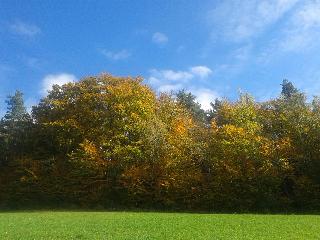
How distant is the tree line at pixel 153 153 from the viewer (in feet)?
168

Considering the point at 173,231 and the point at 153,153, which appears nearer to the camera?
the point at 173,231

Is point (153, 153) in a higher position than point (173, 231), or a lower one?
higher

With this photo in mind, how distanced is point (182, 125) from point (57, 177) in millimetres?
18604

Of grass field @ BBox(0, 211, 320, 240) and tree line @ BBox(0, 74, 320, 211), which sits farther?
tree line @ BBox(0, 74, 320, 211)

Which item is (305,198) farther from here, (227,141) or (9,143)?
(9,143)

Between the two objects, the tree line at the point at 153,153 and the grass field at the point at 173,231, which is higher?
the tree line at the point at 153,153

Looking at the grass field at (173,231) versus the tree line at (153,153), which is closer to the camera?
the grass field at (173,231)

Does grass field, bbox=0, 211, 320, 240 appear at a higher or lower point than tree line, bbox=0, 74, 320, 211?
lower

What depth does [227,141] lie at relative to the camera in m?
53.4

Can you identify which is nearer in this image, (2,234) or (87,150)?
(2,234)

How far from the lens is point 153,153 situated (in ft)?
184

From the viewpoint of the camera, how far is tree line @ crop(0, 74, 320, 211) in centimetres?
5125

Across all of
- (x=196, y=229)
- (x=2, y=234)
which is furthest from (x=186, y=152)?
(x=2, y=234)

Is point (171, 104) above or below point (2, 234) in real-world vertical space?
above
